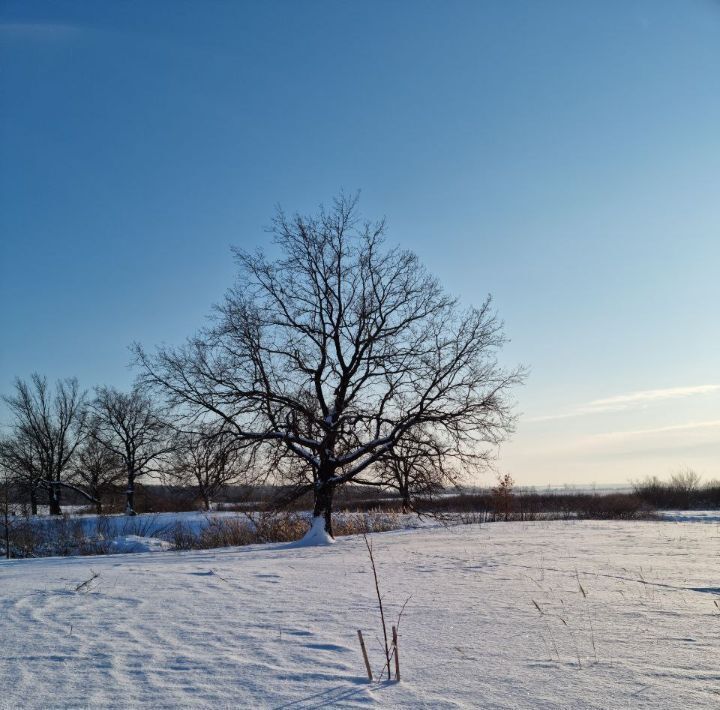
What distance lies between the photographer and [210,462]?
1459 centimetres

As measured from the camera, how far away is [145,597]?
220 inches

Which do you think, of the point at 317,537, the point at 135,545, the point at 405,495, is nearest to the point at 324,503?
the point at 317,537

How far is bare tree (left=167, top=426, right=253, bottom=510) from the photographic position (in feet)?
47.9

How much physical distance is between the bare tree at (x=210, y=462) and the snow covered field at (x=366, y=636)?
726 cm

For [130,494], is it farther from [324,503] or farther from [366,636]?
[366,636]

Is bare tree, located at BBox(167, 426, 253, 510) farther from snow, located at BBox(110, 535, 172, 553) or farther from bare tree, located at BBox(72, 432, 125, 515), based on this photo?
bare tree, located at BBox(72, 432, 125, 515)

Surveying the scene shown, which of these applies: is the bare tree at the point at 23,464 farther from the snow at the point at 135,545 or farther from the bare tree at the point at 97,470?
the snow at the point at 135,545

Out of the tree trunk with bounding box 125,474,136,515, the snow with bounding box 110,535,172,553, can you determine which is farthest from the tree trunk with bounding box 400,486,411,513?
the tree trunk with bounding box 125,474,136,515

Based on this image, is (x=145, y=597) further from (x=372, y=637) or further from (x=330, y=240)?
(x=330, y=240)

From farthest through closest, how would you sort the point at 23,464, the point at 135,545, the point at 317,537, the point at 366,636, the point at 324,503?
the point at 23,464 < the point at 135,545 < the point at 324,503 < the point at 317,537 < the point at 366,636

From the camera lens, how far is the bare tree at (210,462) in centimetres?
1460

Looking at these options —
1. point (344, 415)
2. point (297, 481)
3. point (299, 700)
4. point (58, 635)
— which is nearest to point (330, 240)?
point (344, 415)

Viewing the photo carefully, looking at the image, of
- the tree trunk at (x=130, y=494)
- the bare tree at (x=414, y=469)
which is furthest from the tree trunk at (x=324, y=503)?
the tree trunk at (x=130, y=494)

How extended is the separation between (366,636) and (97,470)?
1716 inches
